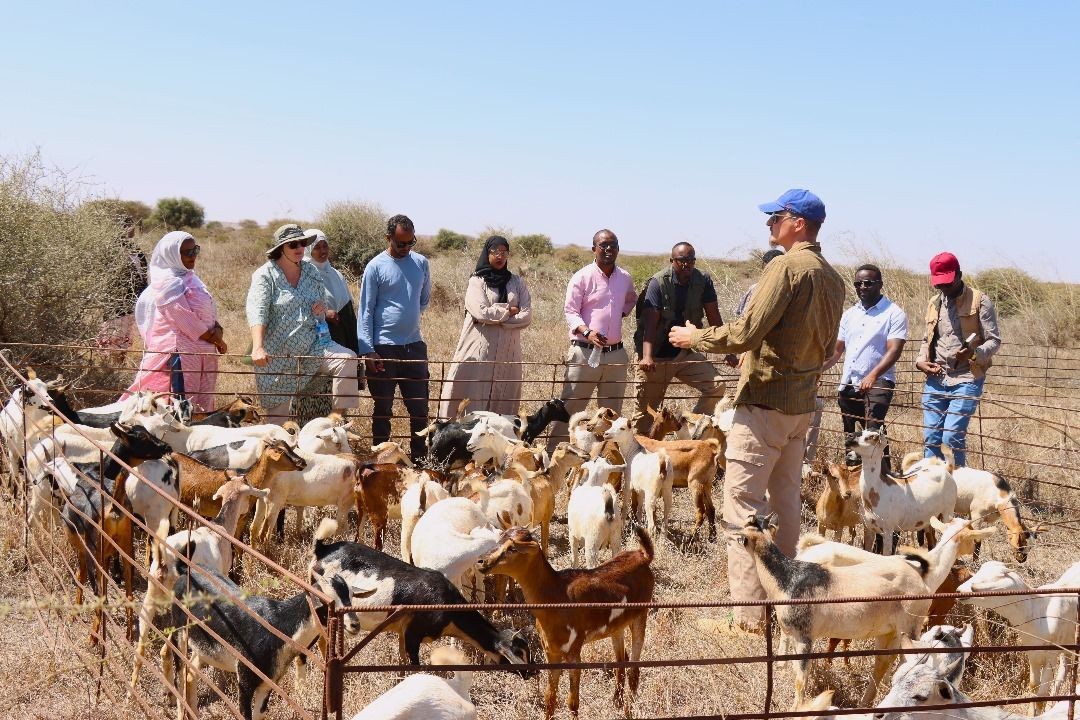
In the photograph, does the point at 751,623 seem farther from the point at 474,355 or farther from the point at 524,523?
the point at 474,355

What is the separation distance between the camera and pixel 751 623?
4.94 metres

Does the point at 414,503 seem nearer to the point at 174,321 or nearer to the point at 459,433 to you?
the point at 459,433

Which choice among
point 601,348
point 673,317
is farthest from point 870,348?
point 601,348

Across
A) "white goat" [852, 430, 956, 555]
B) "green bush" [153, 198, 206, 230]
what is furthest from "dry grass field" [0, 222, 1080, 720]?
"green bush" [153, 198, 206, 230]

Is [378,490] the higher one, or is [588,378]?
[588,378]

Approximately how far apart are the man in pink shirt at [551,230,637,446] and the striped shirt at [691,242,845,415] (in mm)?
3661

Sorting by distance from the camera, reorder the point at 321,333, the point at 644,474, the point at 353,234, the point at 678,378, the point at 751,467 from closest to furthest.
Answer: the point at 751,467 → the point at 644,474 → the point at 321,333 → the point at 678,378 → the point at 353,234

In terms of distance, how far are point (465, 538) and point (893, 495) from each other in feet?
10.3

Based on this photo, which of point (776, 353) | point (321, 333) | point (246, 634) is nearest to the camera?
point (246, 634)

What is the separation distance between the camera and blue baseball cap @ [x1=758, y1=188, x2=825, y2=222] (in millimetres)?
4668

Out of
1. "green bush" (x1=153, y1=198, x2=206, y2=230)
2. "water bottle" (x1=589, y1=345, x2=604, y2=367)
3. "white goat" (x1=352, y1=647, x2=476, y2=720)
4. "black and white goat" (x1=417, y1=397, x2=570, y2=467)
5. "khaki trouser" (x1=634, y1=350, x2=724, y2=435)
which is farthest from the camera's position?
"green bush" (x1=153, y1=198, x2=206, y2=230)

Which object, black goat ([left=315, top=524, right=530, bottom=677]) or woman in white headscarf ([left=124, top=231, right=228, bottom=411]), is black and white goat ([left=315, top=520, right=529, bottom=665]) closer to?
black goat ([left=315, top=524, right=530, bottom=677])

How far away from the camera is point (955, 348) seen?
7.88m

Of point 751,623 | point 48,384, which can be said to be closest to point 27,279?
point 48,384
